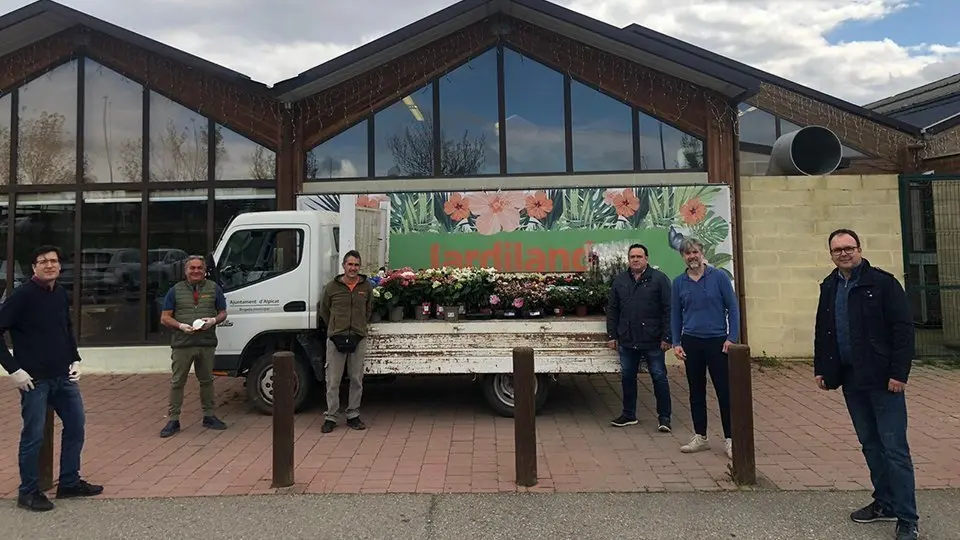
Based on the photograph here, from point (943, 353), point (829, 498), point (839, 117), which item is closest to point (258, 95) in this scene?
point (829, 498)

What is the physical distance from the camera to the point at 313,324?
643 centimetres

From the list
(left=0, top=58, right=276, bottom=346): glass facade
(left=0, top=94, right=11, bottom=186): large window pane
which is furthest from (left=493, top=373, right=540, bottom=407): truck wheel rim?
(left=0, top=94, right=11, bottom=186): large window pane

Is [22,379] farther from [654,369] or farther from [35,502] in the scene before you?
[654,369]

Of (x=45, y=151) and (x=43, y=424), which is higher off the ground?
(x=45, y=151)

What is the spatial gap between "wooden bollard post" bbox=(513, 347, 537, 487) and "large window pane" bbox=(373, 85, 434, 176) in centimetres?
568

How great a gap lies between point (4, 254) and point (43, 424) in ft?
22.7

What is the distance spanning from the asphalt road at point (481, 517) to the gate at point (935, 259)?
630 centimetres

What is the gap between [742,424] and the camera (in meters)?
4.52

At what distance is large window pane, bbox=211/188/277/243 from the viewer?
9.52 meters

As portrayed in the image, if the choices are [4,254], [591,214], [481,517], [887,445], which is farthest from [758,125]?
[4,254]

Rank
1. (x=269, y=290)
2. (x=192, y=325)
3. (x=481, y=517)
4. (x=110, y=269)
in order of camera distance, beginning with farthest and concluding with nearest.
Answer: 1. (x=110, y=269)
2. (x=269, y=290)
3. (x=192, y=325)
4. (x=481, y=517)

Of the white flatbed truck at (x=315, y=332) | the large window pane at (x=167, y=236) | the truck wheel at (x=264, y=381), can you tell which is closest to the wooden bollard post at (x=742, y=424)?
the white flatbed truck at (x=315, y=332)

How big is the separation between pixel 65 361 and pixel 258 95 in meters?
5.83

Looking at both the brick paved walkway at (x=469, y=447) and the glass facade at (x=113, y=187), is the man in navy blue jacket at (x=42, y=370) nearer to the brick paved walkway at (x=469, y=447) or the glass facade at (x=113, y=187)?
the brick paved walkway at (x=469, y=447)
